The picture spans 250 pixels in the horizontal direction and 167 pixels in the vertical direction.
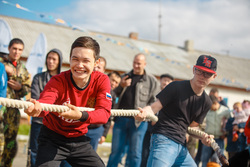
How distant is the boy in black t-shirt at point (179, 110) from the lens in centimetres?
368

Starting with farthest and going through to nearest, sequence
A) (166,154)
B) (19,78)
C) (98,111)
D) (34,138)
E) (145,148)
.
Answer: (145,148), (19,78), (34,138), (166,154), (98,111)

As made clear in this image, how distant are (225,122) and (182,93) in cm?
451

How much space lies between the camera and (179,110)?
380 centimetres

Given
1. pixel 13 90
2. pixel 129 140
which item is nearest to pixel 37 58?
pixel 13 90

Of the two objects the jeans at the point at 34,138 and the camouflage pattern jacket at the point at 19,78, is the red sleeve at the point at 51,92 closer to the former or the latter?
the jeans at the point at 34,138

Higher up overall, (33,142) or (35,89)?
(35,89)

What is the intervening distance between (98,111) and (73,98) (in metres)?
0.37

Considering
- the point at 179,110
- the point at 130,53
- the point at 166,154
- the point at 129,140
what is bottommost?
the point at 129,140

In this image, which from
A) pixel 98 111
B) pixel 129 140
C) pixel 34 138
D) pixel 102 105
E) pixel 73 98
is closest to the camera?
pixel 98 111

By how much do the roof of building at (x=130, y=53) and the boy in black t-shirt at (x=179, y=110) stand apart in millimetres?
11622

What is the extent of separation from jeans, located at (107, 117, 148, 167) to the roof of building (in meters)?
10.1

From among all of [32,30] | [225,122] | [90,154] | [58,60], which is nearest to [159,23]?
[32,30]

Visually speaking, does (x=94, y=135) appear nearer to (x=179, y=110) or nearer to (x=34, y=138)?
(x=34, y=138)

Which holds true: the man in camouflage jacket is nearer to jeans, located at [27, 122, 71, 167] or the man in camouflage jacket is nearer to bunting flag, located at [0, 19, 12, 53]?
jeans, located at [27, 122, 71, 167]
